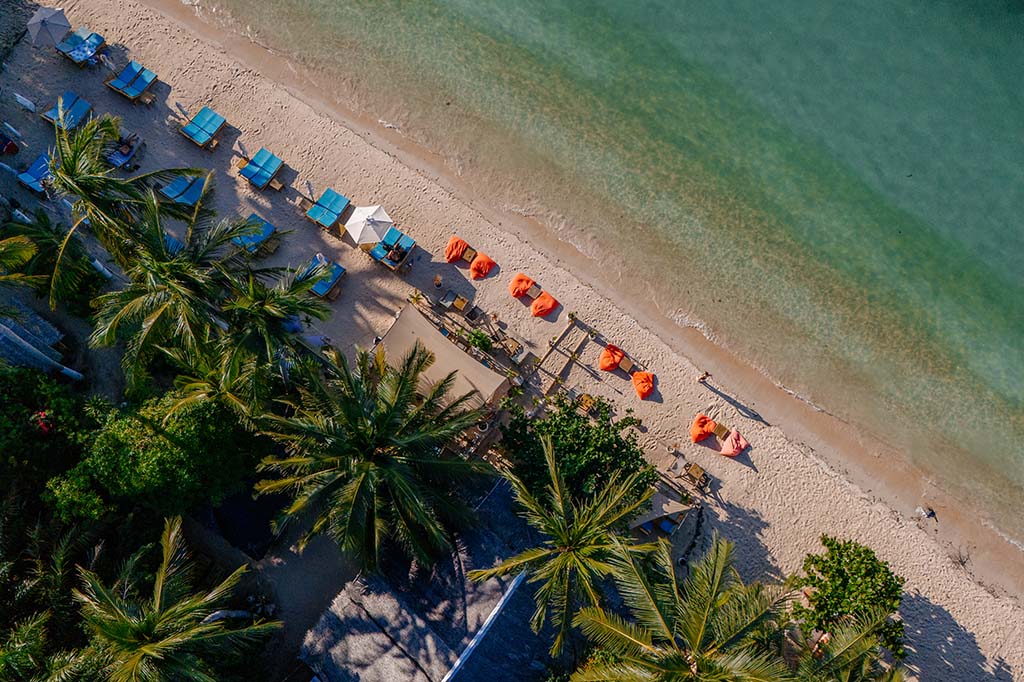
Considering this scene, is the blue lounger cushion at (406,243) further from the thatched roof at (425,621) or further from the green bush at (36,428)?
the green bush at (36,428)

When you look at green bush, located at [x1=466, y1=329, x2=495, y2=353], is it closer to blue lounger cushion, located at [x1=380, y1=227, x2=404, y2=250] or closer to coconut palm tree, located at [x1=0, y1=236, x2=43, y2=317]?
blue lounger cushion, located at [x1=380, y1=227, x2=404, y2=250]

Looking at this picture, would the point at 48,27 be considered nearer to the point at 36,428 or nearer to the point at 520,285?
the point at 36,428

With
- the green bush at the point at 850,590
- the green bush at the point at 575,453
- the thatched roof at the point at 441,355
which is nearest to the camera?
the green bush at the point at 575,453

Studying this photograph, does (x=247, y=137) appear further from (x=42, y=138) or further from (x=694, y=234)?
(x=694, y=234)

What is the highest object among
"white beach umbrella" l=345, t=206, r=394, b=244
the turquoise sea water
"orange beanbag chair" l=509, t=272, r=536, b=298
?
the turquoise sea water

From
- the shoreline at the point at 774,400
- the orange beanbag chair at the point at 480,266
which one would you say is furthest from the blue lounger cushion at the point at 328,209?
the orange beanbag chair at the point at 480,266

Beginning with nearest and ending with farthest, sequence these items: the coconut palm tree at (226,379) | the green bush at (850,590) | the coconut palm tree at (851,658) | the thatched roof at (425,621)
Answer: the coconut palm tree at (226,379) < the coconut palm tree at (851,658) < the thatched roof at (425,621) < the green bush at (850,590)

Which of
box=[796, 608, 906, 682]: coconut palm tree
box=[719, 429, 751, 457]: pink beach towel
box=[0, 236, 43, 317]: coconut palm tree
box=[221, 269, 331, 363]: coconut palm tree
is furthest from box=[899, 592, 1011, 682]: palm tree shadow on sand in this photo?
box=[0, 236, 43, 317]: coconut palm tree

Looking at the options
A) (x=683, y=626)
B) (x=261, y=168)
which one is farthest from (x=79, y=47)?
(x=683, y=626)
